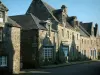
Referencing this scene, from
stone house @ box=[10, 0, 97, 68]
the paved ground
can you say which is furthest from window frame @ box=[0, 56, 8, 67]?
stone house @ box=[10, 0, 97, 68]

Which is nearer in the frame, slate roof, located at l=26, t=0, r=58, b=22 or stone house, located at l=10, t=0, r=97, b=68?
stone house, located at l=10, t=0, r=97, b=68

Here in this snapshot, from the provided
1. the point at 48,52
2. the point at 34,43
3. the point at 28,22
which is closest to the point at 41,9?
the point at 28,22

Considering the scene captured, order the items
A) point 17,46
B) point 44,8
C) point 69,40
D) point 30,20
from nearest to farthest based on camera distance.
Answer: point 17,46 → point 30,20 → point 44,8 → point 69,40

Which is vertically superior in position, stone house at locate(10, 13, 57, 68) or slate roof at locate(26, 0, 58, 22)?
slate roof at locate(26, 0, 58, 22)

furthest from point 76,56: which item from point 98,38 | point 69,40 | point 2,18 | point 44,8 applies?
point 2,18

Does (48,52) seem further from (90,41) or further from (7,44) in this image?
(90,41)

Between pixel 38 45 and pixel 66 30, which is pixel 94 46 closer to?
pixel 66 30

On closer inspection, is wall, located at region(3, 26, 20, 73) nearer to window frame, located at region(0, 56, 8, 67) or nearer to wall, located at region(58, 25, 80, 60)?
window frame, located at region(0, 56, 8, 67)

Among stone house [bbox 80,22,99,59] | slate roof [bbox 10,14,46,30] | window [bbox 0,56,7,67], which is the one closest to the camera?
window [bbox 0,56,7,67]

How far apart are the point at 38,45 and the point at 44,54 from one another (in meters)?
2.59

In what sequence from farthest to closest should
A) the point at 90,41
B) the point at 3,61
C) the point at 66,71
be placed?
1. the point at 90,41
2. the point at 66,71
3. the point at 3,61

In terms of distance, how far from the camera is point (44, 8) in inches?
1781

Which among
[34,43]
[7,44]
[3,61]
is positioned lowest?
[3,61]

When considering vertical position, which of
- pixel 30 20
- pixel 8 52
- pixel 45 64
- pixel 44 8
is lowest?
pixel 45 64
